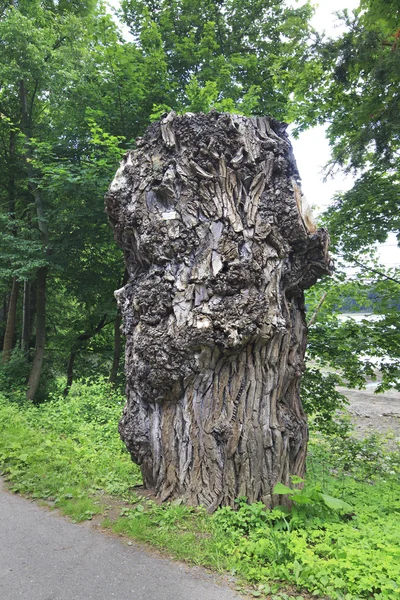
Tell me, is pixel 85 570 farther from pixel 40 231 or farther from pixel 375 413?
pixel 375 413

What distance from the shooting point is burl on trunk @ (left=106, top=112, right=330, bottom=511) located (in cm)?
339

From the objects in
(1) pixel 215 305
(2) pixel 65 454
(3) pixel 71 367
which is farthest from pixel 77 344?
(1) pixel 215 305

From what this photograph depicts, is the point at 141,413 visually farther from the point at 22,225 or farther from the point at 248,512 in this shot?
the point at 22,225

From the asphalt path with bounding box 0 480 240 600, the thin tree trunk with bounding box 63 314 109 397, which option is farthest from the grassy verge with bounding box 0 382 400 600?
the thin tree trunk with bounding box 63 314 109 397

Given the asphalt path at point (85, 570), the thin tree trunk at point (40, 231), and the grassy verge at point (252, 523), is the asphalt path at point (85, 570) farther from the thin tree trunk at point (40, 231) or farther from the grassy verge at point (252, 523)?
the thin tree trunk at point (40, 231)

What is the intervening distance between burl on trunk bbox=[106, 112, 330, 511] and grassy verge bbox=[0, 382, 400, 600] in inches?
10.4

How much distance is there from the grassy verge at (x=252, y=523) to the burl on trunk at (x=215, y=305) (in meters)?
0.26

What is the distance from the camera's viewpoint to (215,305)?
342 cm

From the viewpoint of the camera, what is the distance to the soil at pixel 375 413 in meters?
11.4

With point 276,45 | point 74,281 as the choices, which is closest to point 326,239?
point 74,281

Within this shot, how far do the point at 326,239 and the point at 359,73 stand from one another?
364cm

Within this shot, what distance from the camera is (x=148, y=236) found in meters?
3.72

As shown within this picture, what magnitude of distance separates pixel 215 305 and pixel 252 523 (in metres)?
1.84

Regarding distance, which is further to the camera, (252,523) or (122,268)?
(122,268)
